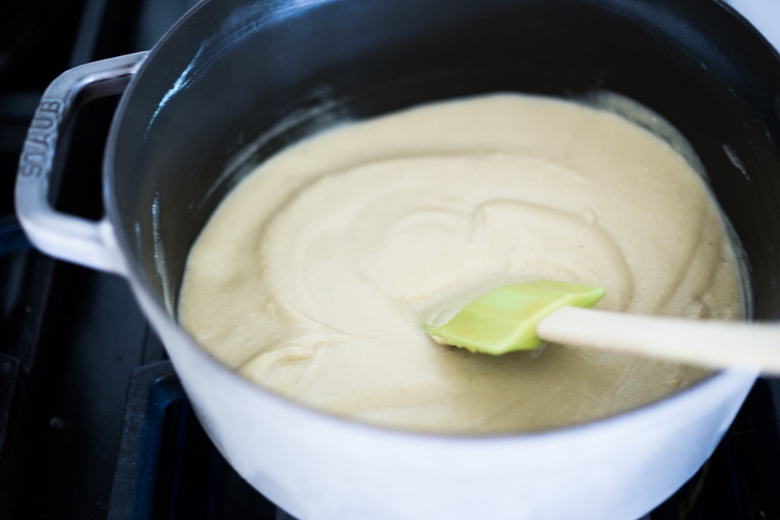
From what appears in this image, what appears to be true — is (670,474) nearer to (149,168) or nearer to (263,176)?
(149,168)

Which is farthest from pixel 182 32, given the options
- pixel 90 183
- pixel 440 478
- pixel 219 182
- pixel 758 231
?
pixel 758 231

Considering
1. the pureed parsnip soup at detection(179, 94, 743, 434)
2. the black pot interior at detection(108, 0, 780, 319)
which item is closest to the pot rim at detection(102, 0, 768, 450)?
the black pot interior at detection(108, 0, 780, 319)

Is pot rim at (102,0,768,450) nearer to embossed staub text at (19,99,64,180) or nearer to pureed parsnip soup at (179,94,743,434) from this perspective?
embossed staub text at (19,99,64,180)

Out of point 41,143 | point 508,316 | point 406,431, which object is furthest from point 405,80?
point 406,431

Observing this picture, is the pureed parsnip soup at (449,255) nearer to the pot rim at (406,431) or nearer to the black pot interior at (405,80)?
the black pot interior at (405,80)

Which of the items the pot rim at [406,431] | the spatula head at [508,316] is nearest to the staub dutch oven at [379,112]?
the pot rim at [406,431]

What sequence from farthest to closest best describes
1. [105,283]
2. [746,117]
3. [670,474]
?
1. [105,283]
2. [746,117]
3. [670,474]
